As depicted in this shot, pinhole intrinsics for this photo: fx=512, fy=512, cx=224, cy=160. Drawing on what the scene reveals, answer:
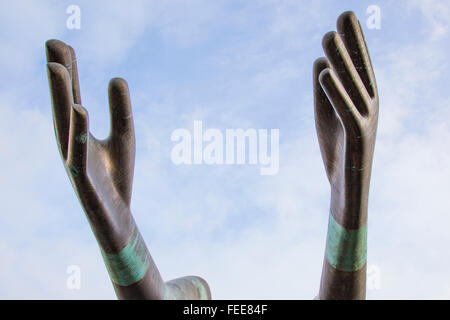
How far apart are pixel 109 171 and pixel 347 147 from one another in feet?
10.6

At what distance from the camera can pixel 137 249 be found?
7027 millimetres

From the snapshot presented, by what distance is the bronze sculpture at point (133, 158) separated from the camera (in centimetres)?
622

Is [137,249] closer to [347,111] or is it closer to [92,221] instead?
[92,221]

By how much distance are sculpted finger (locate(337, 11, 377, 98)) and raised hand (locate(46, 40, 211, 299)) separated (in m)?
3.05

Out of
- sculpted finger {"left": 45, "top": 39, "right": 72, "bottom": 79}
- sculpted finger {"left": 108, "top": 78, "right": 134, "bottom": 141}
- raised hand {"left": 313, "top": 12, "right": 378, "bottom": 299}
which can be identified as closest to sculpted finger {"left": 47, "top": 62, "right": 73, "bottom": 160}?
sculpted finger {"left": 45, "top": 39, "right": 72, "bottom": 79}

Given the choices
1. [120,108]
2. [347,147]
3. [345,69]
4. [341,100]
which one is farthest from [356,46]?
[120,108]

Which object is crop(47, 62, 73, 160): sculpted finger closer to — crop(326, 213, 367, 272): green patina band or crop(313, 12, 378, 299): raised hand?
crop(313, 12, 378, 299): raised hand

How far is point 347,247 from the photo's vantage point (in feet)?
23.3

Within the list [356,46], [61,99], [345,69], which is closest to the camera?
[61,99]

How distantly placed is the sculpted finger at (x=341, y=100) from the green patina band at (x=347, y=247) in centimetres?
143

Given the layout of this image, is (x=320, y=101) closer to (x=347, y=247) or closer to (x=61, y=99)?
(x=347, y=247)

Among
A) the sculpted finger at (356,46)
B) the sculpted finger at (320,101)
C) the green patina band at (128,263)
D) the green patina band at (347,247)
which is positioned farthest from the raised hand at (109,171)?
the sculpted finger at (356,46)
